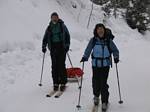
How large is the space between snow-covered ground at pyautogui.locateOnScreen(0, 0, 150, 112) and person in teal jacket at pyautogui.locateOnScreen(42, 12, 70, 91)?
0.45 metres

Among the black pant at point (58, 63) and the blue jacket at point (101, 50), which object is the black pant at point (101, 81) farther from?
the black pant at point (58, 63)

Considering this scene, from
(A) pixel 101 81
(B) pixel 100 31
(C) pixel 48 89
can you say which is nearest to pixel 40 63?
(C) pixel 48 89

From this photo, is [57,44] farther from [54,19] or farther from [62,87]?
[62,87]

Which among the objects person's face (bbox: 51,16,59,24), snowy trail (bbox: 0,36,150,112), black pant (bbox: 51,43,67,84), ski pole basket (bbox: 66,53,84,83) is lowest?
snowy trail (bbox: 0,36,150,112)

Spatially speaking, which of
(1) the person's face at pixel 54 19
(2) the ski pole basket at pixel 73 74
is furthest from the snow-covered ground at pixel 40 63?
(1) the person's face at pixel 54 19

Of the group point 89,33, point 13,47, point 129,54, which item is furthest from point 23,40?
point 89,33

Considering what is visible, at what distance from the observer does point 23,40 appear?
1680 centimetres

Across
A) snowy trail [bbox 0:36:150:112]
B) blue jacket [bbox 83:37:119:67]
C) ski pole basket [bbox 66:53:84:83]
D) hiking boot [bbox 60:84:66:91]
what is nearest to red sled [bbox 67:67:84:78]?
ski pole basket [bbox 66:53:84:83]

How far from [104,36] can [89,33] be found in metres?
13.3

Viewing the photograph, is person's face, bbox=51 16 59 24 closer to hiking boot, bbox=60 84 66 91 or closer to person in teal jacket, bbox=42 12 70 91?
person in teal jacket, bbox=42 12 70 91

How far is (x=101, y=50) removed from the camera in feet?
32.0

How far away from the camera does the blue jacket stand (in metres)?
9.73

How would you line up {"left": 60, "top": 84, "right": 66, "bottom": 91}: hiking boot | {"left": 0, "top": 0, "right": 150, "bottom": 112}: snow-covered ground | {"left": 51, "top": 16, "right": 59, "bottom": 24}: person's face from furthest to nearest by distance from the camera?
1. {"left": 60, "top": 84, "right": 66, "bottom": 91}: hiking boot
2. {"left": 51, "top": 16, "right": 59, "bottom": 24}: person's face
3. {"left": 0, "top": 0, "right": 150, "bottom": 112}: snow-covered ground

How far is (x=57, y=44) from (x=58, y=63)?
54 centimetres
